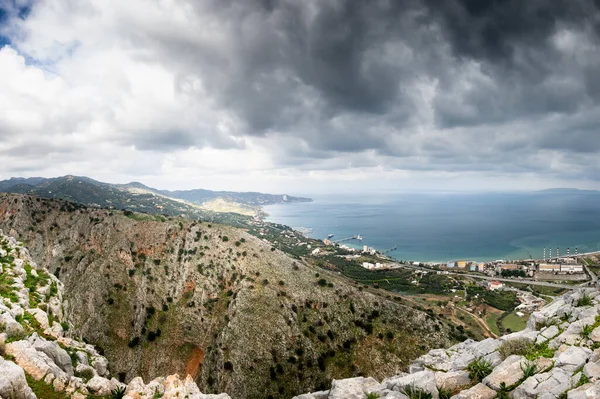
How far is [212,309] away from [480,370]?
55790 mm

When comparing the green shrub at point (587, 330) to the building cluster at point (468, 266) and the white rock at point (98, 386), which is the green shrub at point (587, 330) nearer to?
the white rock at point (98, 386)

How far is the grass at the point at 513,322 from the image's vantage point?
81562 millimetres

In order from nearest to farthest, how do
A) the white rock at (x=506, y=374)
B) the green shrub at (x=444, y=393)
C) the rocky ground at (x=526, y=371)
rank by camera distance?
1. the rocky ground at (x=526, y=371)
2. the white rock at (x=506, y=374)
3. the green shrub at (x=444, y=393)

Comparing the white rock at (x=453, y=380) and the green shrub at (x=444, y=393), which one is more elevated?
the white rock at (x=453, y=380)

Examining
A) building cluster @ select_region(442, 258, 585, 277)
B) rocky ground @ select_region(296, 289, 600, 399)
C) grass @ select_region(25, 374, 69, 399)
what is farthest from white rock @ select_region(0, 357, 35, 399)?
building cluster @ select_region(442, 258, 585, 277)

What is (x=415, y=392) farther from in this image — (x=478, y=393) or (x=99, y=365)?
(x=99, y=365)

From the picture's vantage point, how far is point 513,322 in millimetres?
86062

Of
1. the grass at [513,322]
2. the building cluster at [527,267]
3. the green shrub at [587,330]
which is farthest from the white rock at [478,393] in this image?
the building cluster at [527,267]

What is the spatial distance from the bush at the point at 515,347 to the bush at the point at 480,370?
139 cm

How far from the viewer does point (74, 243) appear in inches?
2889

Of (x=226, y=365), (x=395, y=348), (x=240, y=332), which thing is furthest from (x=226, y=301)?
(x=395, y=348)

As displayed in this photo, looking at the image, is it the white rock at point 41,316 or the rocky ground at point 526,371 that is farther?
the white rock at point 41,316

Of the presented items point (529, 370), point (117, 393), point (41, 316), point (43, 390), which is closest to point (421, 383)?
point (529, 370)

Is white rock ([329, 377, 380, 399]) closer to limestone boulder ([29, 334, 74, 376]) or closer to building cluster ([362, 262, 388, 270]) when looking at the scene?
limestone boulder ([29, 334, 74, 376])
